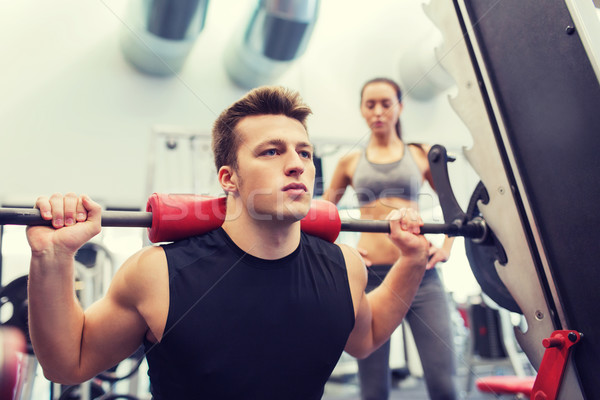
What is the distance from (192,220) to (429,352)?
1103 mm

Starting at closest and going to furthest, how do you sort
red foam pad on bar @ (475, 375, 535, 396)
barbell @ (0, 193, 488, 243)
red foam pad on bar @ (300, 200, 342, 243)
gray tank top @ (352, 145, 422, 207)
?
1. barbell @ (0, 193, 488, 243)
2. red foam pad on bar @ (300, 200, 342, 243)
3. red foam pad on bar @ (475, 375, 535, 396)
4. gray tank top @ (352, 145, 422, 207)

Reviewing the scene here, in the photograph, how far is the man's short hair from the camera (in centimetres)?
123

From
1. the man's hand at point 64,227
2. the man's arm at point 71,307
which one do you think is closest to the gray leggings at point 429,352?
the man's arm at point 71,307

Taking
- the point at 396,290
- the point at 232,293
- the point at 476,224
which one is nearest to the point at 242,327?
the point at 232,293

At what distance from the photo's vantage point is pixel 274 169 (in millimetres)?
1104

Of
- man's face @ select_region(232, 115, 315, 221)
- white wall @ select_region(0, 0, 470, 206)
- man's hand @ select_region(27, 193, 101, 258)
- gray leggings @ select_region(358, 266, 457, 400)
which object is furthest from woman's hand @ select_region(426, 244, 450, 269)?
white wall @ select_region(0, 0, 470, 206)

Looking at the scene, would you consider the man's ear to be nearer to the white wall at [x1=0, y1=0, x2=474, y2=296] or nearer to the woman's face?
the woman's face

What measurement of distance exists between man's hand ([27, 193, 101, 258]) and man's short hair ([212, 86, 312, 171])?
37 cm

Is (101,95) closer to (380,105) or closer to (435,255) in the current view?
(380,105)

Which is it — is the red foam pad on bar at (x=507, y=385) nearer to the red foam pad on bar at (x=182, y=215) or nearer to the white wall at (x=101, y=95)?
the red foam pad on bar at (x=182, y=215)

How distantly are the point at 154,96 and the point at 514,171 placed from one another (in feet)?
10.8

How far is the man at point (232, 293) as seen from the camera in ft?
3.16

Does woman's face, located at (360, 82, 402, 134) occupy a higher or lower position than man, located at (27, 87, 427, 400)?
higher

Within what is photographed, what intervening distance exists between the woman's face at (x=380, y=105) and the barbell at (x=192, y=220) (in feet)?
3.01
